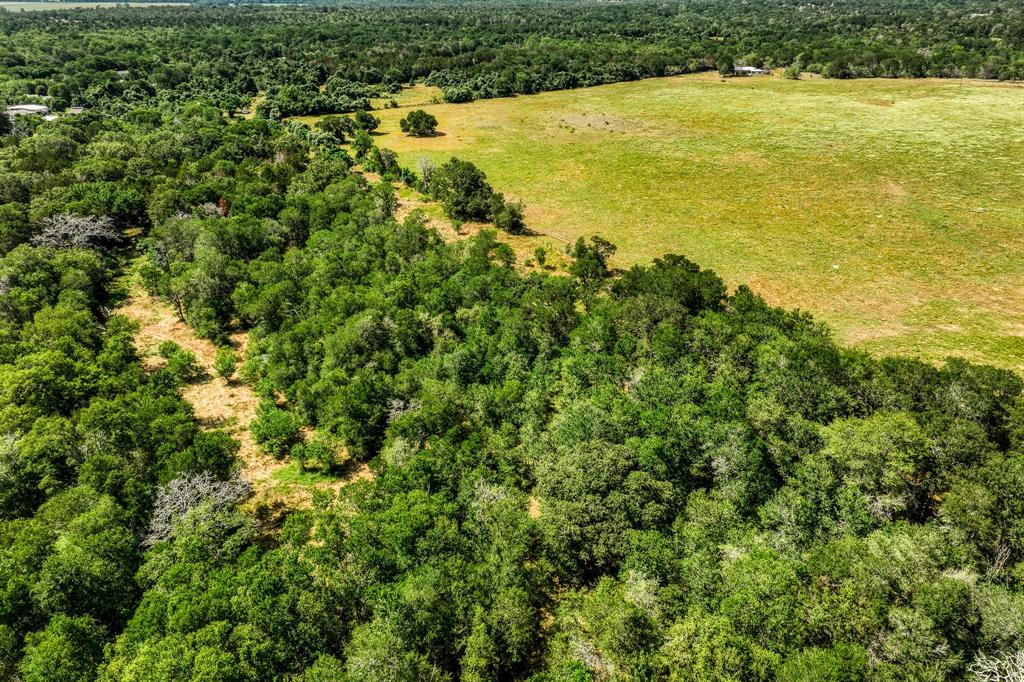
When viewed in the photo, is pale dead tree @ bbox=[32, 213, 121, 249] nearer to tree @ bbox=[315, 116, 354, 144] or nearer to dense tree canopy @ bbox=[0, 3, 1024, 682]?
dense tree canopy @ bbox=[0, 3, 1024, 682]

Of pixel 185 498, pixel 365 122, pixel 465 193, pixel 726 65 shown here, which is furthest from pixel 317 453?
A: pixel 726 65

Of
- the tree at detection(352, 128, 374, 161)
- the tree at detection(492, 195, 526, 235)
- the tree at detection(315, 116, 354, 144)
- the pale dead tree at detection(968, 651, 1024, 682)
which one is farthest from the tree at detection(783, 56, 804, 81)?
the pale dead tree at detection(968, 651, 1024, 682)

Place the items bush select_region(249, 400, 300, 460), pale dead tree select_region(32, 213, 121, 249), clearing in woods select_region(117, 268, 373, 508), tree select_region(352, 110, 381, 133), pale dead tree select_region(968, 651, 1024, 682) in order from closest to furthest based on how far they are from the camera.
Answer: pale dead tree select_region(968, 651, 1024, 682), clearing in woods select_region(117, 268, 373, 508), bush select_region(249, 400, 300, 460), pale dead tree select_region(32, 213, 121, 249), tree select_region(352, 110, 381, 133)

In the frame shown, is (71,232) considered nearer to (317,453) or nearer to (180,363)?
(180,363)

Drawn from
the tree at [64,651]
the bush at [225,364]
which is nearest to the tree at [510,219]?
the bush at [225,364]

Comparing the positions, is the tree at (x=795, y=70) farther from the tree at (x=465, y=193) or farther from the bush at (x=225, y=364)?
the bush at (x=225, y=364)
